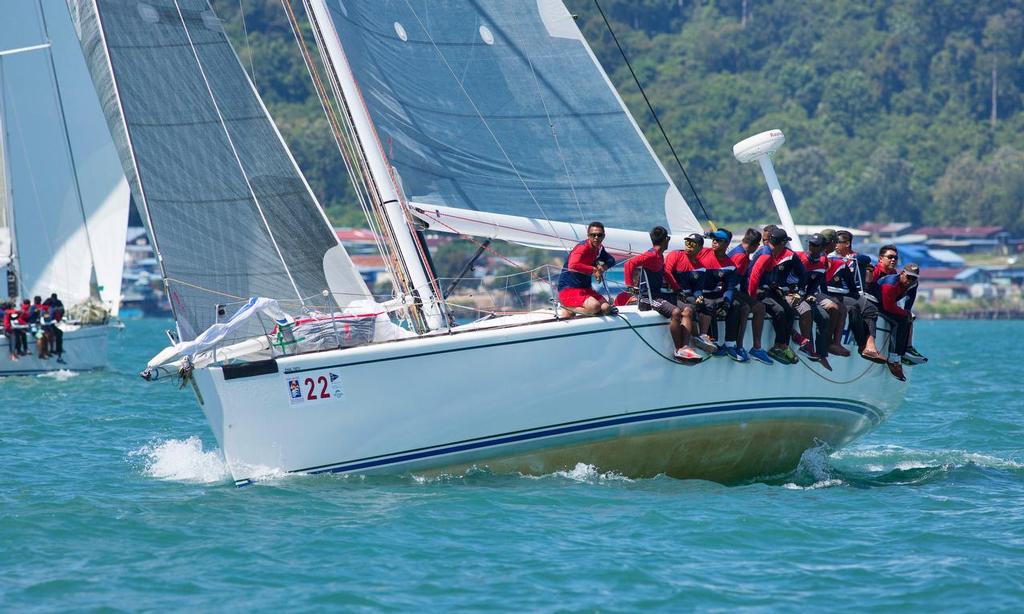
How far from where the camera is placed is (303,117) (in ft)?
354

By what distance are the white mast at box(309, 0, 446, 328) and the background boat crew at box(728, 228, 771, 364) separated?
228cm

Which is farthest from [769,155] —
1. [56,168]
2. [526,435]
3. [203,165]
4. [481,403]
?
[56,168]

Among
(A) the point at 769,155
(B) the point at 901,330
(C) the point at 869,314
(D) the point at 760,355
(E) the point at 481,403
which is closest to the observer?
(E) the point at 481,403

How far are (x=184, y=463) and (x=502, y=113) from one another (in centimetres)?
384

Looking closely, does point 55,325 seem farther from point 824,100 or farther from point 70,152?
point 824,100

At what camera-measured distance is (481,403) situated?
1048cm

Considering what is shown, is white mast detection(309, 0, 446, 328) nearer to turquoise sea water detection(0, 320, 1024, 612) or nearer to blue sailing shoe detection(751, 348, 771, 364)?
turquoise sea water detection(0, 320, 1024, 612)

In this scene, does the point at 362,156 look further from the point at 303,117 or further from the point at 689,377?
the point at 303,117

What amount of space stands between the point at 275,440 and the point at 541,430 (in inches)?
72.4

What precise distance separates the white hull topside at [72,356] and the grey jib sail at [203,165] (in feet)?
48.2

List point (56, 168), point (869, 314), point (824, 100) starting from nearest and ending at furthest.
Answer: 1. point (869, 314)
2. point (56, 168)
3. point (824, 100)

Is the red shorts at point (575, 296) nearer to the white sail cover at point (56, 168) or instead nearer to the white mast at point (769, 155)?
the white mast at point (769, 155)

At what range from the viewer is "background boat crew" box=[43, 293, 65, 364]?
85.0ft

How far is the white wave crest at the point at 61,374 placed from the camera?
2580 centimetres
